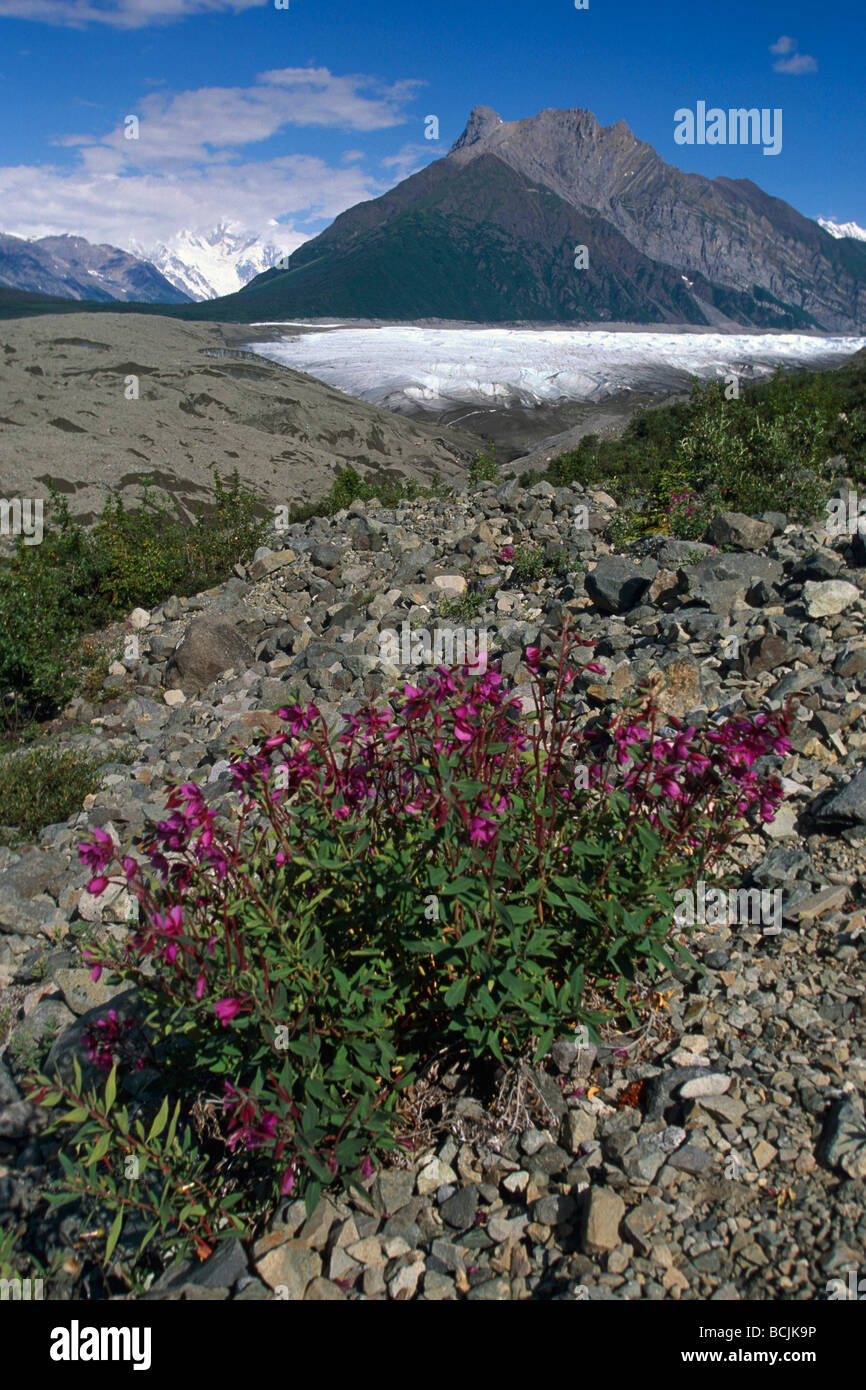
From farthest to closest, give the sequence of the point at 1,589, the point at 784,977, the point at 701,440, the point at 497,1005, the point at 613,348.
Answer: the point at 613,348, the point at 701,440, the point at 1,589, the point at 784,977, the point at 497,1005

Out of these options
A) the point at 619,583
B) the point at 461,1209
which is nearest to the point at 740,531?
the point at 619,583

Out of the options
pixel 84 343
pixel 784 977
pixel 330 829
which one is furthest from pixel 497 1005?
pixel 84 343

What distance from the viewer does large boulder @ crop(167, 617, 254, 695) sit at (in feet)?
28.1

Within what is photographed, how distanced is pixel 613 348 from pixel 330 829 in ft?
345

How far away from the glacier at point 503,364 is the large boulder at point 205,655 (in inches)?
2056

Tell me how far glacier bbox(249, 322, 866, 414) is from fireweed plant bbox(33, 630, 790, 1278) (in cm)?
5824

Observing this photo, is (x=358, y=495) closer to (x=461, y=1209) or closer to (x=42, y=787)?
(x=42, y=787)

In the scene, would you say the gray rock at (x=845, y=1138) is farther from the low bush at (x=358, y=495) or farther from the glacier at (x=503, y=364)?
the glacier at (x=503, y=364)

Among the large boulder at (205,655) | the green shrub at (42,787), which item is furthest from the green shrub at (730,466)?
the green shrub at (42,787)

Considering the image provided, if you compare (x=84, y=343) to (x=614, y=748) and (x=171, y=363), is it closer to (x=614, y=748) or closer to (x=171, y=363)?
(x=171, y=363)

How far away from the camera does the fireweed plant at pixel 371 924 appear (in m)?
2.35

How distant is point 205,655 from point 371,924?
641cm

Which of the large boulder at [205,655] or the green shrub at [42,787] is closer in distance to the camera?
the green shrub at [42,787]

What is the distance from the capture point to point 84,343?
33.8 metres
